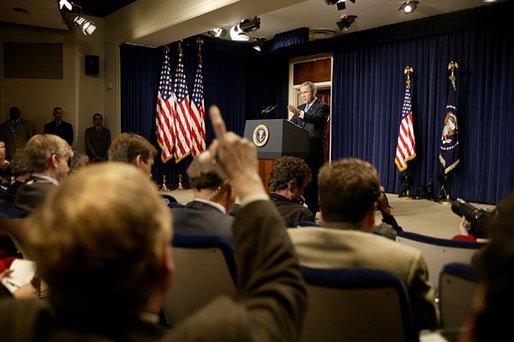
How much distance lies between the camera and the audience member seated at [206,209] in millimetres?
1795

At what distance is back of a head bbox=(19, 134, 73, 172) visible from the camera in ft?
8.84

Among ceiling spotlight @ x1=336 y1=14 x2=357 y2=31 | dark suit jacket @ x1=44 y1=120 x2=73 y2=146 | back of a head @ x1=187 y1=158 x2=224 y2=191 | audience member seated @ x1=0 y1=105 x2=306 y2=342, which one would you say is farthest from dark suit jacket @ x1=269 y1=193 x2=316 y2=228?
dark suit jacket @ x1=44 y1=120 x2=73 y2=146

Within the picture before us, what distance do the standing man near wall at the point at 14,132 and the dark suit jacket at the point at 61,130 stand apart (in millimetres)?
338

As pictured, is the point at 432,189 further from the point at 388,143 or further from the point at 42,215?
the point at 42,215

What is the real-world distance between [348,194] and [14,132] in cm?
744

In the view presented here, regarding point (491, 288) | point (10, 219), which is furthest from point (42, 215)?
point (10, 219)

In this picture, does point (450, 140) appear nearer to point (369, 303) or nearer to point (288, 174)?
point (288, 174)

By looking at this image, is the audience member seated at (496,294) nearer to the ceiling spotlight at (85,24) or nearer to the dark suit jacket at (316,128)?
the dark suit jacket at (316,128)

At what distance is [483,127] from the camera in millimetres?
7348

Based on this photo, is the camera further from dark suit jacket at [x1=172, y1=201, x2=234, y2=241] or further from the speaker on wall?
the speaker on wall

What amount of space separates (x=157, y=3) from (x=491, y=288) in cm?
709

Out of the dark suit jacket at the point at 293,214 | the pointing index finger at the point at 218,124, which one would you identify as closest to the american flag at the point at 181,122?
the dark suit jacket at the point at 293,214

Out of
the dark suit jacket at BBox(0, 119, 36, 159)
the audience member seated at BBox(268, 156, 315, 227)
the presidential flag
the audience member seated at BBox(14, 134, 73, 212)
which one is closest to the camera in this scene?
the audience member seated at BBox(14, 134, 73, 212)

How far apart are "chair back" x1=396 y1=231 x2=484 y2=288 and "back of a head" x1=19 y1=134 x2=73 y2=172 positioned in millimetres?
2001
